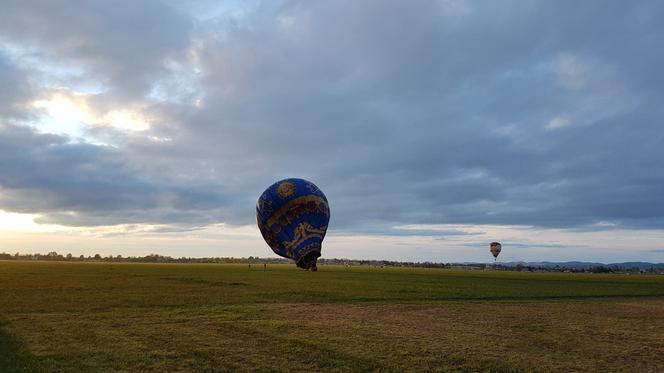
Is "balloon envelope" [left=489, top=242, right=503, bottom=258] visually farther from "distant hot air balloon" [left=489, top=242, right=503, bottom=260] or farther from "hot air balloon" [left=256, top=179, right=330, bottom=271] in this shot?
"hot air balloon" [left=256, top=179, right=330, bottom=271]

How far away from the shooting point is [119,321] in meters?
23.3

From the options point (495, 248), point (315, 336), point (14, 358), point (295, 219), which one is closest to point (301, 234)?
point (295, 219)

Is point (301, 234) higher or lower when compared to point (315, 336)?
higher

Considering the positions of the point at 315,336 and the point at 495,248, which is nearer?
the point at 315,336

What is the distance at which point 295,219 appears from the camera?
2295 cm

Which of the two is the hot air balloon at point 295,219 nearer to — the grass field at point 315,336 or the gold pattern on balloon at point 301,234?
the gold pattern on balloon at point 301,234

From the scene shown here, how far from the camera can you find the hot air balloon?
22.7 metres

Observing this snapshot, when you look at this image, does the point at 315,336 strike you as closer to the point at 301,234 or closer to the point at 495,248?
the point at 301,234

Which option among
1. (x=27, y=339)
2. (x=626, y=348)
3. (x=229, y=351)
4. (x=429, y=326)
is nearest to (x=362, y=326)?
(x=429, y=326)

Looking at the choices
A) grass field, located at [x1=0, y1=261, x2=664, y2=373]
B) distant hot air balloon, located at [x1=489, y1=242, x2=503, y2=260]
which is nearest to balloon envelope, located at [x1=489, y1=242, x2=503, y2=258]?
distant hot air balloon, located at [x1=489, y1=242, x2=503, y2=260]

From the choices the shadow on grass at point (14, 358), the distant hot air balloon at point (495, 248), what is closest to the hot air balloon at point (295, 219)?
the shadow on grass at point (14, 358)

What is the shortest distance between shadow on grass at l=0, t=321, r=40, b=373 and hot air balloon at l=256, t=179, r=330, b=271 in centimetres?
1072

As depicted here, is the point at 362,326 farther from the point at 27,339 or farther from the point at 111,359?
the point at 27,339

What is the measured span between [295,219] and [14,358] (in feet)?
38.4
